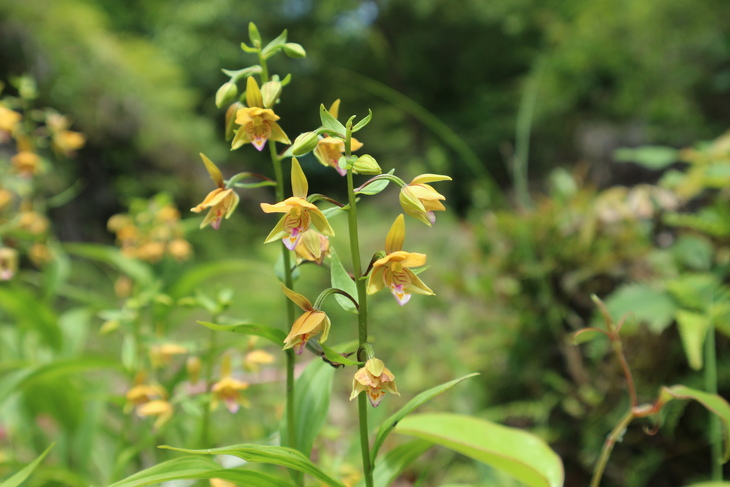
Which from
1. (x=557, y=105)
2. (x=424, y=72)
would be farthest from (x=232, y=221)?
(x=424, y=72)

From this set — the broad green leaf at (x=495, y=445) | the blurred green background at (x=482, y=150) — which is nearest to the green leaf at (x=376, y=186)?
the broad green leaf at (x=495, y=445)

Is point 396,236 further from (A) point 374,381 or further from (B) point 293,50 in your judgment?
(B) point 293,50

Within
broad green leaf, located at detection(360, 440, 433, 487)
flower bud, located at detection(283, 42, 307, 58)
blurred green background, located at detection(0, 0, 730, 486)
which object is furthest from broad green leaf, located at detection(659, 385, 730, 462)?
flower bud, located at detection(283, 42, 307, 58)

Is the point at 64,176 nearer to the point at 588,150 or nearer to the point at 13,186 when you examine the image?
the point at 13,186

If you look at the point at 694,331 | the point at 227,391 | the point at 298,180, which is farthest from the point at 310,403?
the point at 694,331

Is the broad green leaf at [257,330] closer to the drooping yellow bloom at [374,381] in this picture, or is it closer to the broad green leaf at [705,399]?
the drooping yellow bloom at [374,381]

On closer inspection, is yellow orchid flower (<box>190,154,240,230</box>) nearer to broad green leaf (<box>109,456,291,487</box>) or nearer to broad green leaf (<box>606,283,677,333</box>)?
broad green leaf (<box>109,456,291,487</box>)
